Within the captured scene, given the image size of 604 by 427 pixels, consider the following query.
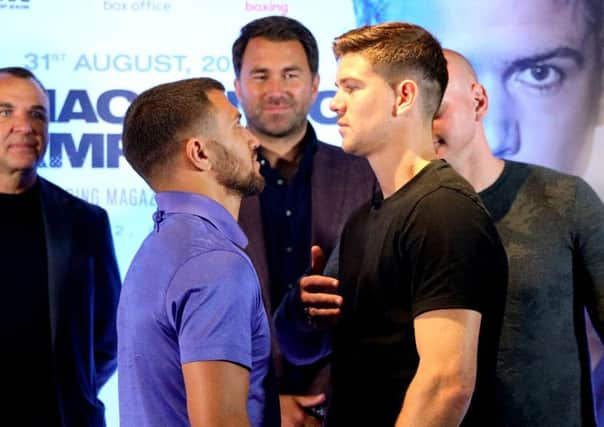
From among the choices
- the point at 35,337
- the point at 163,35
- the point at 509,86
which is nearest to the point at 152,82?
the point at 163,35

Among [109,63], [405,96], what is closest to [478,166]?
[405,96]

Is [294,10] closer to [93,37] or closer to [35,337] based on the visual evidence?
[93,37]

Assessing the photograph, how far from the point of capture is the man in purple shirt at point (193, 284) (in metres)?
1.73

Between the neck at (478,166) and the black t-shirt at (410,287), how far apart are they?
1.81 ft

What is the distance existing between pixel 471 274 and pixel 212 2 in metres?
1.94

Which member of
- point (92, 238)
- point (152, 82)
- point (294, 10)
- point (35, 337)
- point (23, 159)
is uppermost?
point (294, 10)

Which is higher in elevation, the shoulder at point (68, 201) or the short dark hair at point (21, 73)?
the short dark hair at point (21, 73)

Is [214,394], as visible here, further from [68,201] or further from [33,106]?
[33,106]

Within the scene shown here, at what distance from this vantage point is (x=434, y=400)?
1.75 m

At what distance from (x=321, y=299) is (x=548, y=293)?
0.60 meters

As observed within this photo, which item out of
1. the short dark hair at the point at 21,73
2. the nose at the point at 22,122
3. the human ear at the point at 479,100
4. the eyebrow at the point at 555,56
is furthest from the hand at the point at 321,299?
the eyebrow at the point at 555,56

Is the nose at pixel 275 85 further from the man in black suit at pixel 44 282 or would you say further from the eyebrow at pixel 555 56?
the eyebrow at pixel 555 56

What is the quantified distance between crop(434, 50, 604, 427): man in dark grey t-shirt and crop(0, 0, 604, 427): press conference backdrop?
135 cm

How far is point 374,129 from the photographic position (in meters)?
2.02
